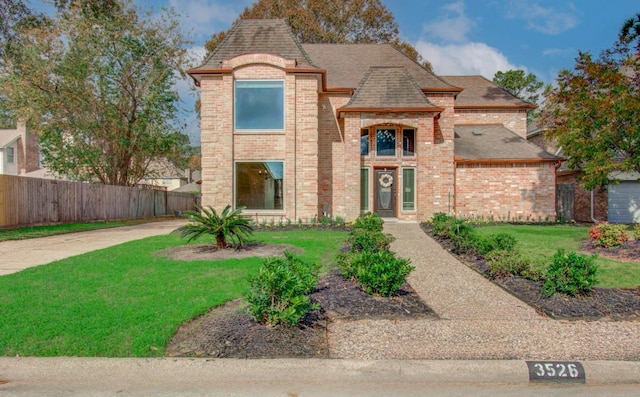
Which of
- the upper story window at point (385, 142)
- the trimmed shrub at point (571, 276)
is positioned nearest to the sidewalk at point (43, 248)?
the trimmed shrub at point (571, 276)

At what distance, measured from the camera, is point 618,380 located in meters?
3.86

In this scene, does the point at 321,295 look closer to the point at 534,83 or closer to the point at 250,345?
the point at 250,345

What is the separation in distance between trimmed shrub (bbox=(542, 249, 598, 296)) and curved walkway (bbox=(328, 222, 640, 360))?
55cm

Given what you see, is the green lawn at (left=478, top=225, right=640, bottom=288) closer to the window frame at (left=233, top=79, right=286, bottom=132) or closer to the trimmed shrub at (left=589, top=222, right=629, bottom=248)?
the trimmed shrub at (left=589, top=222, right=629, bottom=248)

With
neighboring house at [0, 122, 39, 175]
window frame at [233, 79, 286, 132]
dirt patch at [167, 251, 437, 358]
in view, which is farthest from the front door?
neighboring house at [0, 122, 39, 175]

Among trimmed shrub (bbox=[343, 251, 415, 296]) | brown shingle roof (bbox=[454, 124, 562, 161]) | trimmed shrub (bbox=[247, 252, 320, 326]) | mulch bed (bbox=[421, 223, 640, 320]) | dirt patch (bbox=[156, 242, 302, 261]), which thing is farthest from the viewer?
brown shingle roof (bbox=[454, 124, 562, 161])

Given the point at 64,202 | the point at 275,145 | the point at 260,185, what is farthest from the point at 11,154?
the point at 275,145

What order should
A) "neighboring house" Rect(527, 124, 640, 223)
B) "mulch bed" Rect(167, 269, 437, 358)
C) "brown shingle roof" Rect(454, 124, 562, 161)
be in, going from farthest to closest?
1. "neighboring house" Rect(527, 124, 640, 223)
2. "brown shingle roof" Rect(454, 124, 562, 161)
3. "mulch bed" Rect(167, 269, 437, 358)

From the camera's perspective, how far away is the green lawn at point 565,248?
7301 millimetres

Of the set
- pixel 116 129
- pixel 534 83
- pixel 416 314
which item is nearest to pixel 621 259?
pixel 416 314

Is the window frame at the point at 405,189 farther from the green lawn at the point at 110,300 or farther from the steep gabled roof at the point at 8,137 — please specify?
the steep gabled roof at the point at 8,137

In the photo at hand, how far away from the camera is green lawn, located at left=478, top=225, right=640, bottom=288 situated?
730cm

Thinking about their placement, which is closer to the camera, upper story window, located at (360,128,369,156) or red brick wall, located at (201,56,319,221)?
red brick wall, located at (201,56,319,221)

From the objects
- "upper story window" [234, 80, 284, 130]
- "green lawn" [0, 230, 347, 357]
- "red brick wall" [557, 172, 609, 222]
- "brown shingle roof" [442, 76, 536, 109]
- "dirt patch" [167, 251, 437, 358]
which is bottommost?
"dirt patch" [167, 251, 437, 358]
